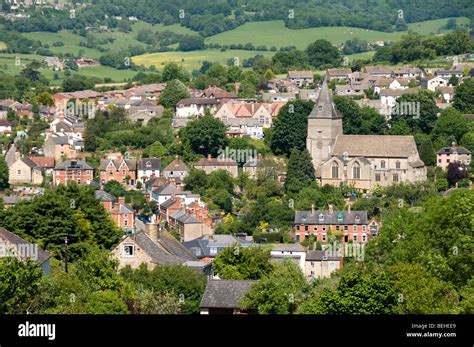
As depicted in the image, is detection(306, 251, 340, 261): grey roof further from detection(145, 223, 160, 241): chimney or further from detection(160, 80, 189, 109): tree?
detection(160, 80, 189, 109): tree


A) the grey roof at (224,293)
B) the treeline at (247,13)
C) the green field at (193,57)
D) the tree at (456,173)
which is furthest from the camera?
the treeline at (247,13)

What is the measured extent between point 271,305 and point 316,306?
12.5 feet

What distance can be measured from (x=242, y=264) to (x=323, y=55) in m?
72.7

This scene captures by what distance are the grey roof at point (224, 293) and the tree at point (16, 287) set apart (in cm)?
541

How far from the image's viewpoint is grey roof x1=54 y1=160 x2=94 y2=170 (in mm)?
65500

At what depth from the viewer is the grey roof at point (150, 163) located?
66613 millimetres

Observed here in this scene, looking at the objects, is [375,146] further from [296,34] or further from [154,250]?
[296,34]

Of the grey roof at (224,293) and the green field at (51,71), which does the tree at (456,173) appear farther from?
the green field at (51,71)

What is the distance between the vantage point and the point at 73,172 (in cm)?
6494

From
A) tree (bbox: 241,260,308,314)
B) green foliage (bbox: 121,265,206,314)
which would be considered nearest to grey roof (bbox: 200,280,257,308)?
tree (bbox: 241,260,308,314)

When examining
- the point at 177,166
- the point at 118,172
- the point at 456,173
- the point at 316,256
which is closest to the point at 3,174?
the point at 118,172

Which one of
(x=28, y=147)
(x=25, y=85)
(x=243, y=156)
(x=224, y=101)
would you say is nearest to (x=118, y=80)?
(x=25, y=85)

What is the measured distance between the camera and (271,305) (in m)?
24.2

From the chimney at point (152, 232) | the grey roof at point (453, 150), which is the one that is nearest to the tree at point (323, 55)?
the grey roof at point (453, 150)
